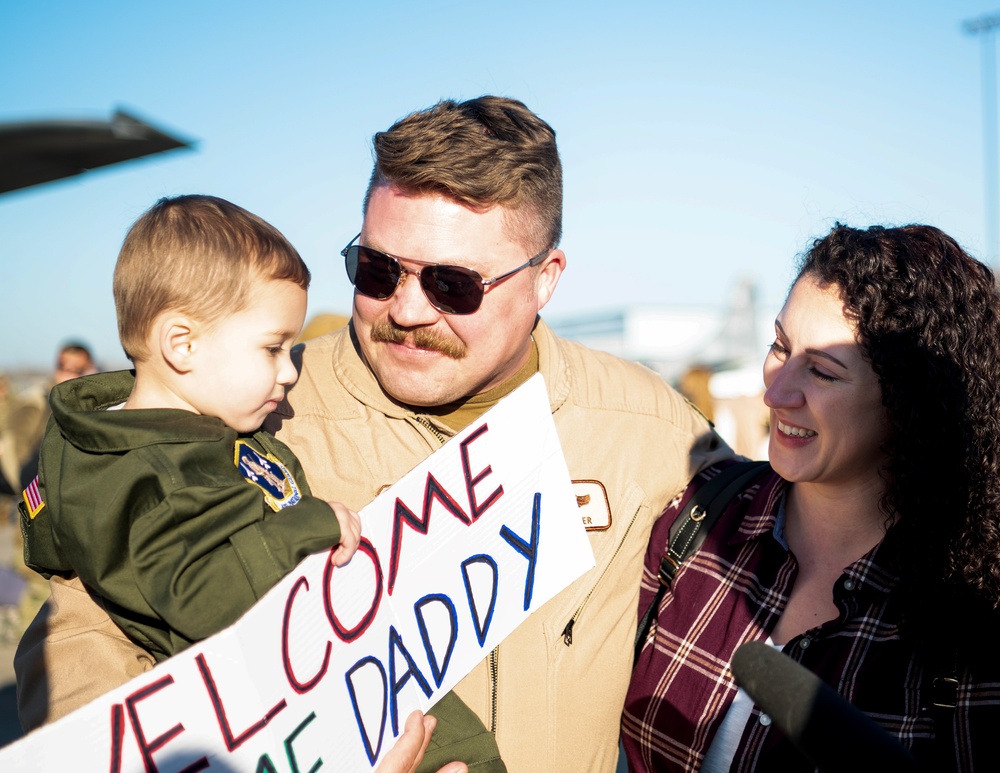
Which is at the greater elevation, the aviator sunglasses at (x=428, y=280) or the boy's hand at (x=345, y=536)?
the aviator sunglasses at (x=428, y=280)

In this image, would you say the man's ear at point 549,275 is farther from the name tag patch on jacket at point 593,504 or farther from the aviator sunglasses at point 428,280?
the name tag patch on jacket at point 593,504

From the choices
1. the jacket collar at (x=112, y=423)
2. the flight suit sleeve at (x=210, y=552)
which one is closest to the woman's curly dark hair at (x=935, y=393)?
the flight suit sleeve at (x=210, y=552)

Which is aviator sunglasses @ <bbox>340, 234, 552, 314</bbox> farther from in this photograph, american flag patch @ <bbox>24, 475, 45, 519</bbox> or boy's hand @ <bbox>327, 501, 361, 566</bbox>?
american flag patch @ <bbox>24, 475, 45, 519</bbox>

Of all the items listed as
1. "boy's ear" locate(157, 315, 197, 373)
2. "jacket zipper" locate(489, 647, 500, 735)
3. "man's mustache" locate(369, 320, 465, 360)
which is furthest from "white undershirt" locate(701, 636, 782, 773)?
"boy's ear" locate(157, 315, 197, 373)

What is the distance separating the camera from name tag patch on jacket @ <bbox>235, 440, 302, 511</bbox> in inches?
78.5

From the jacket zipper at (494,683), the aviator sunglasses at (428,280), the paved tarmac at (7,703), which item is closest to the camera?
the jacket zipper at (494,683)

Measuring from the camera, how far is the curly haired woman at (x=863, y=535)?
201 cm

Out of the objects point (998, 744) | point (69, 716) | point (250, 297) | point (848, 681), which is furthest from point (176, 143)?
point (998, 744)

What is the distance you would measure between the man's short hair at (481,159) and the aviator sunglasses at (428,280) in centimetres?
21

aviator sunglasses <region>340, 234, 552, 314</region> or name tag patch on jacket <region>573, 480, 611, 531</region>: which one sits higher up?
aviator sunglasses <region>340, 234, 552, 314</region>

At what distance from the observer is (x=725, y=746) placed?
220cm

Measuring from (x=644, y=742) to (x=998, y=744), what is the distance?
896 mm

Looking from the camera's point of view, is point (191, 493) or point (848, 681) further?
point (848, 681)

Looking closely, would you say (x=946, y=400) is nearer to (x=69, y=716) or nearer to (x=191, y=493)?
(x=191, y=493)
